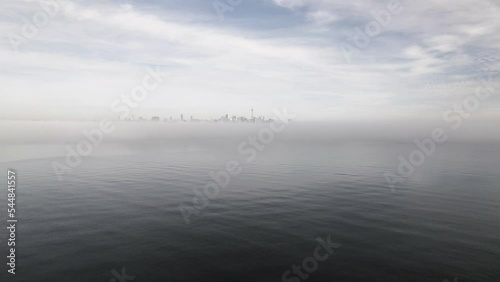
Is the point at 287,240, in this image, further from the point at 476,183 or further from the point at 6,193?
the point at 476,183

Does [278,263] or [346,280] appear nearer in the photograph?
[346,280]

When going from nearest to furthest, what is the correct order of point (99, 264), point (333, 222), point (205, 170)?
point (99, 264), point (333, 222), point (205, 170)

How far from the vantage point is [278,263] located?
24.2 meters

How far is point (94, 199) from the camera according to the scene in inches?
1708

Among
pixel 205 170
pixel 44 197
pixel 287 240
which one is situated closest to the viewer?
pixel 287 240

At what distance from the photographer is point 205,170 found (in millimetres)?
76250

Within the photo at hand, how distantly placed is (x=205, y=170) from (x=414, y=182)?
5539cm

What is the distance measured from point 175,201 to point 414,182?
186ft

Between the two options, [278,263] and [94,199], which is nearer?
[278,263]

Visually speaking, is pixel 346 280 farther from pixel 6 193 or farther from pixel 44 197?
pixel 6 193

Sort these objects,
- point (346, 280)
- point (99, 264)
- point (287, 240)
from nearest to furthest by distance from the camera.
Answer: point (346, 280)
point (99, 264)
point (287, 240)

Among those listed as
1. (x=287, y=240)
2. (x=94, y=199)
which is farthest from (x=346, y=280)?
(x=94, y=199)

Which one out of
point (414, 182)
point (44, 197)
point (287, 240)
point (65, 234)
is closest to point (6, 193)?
point (44, 197)

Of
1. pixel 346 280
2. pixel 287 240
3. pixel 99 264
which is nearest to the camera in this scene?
pixel 346 280
